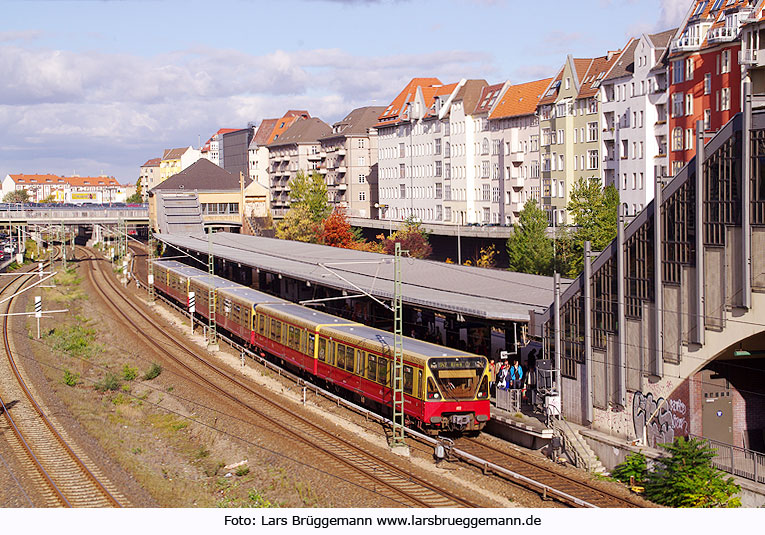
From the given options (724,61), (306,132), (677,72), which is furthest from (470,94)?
(306,132)

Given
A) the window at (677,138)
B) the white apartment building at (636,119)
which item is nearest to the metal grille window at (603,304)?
the white apartment building at (636,119)

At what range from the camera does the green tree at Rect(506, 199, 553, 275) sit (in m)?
65.5

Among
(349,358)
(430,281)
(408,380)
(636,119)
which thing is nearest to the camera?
(408,380)

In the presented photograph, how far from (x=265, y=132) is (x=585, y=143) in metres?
117

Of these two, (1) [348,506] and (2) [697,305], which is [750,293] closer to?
(2) [697,305]

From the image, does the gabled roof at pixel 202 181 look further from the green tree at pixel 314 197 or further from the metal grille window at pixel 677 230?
the metal grille window at pixel 677 230

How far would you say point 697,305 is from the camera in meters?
24.8

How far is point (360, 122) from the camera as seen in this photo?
13238cm

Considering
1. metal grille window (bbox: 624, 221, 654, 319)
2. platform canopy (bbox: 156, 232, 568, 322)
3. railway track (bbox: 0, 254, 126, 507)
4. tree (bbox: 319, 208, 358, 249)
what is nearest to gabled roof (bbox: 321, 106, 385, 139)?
tree (bbox: 319, 208, 358, 249)

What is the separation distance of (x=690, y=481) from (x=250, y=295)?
101 ft

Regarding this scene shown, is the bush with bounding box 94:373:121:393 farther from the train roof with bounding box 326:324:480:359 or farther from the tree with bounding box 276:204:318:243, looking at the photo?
the tree with bounding box 276:204:318:243

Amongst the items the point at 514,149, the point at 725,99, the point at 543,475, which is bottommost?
the point at 543,475

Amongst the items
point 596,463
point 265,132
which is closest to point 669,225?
point 596,463

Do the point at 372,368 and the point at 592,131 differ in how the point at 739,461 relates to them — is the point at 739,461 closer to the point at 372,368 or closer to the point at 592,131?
the point at 372,368
